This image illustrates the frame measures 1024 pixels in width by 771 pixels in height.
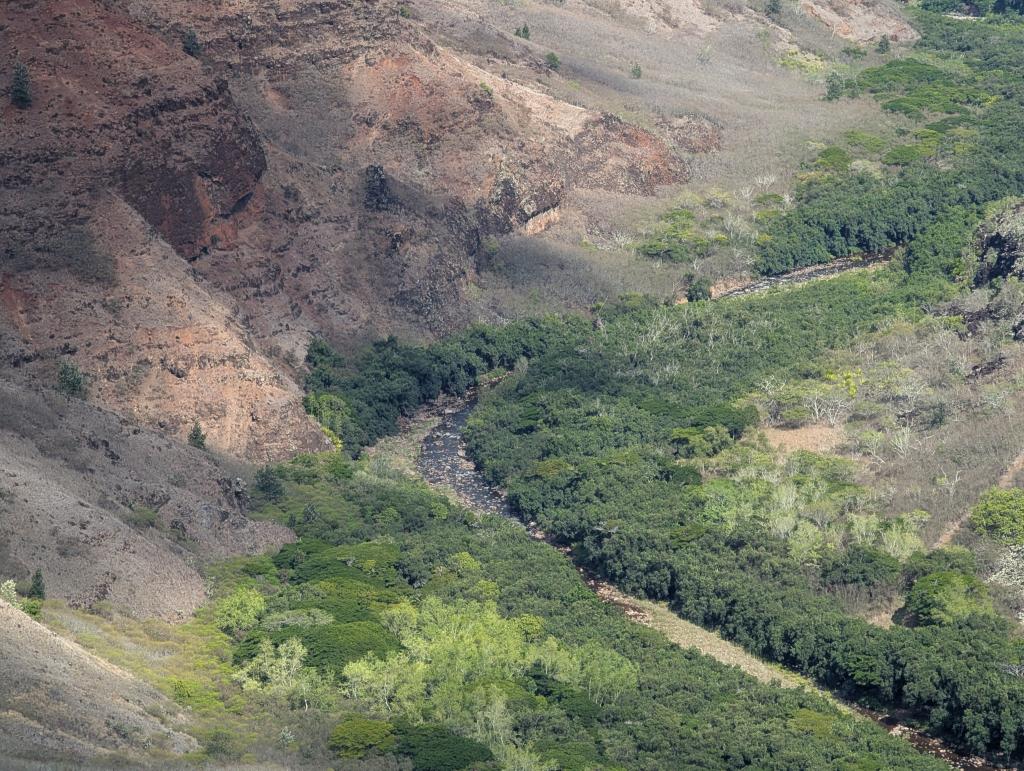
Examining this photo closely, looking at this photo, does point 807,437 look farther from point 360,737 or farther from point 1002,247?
point 360,737

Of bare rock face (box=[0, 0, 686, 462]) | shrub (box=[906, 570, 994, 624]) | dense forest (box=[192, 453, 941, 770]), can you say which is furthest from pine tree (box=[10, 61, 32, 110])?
shrub (box=[906, 570, 994, 624])

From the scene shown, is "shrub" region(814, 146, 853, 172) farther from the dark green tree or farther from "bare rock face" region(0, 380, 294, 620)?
"bare rock face" region(0, 380, 294, 620)

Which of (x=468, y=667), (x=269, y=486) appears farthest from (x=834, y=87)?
(x=468, y=667)

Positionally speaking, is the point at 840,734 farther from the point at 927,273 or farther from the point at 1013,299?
the point at 927,273

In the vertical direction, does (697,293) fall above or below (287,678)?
below

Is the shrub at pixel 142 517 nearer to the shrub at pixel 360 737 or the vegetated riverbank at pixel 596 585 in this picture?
the shrub at pixel 360 737

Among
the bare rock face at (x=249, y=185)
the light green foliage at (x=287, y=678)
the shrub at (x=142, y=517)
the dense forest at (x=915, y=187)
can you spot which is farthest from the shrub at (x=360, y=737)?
the dense forest at (x=915, y=187)
